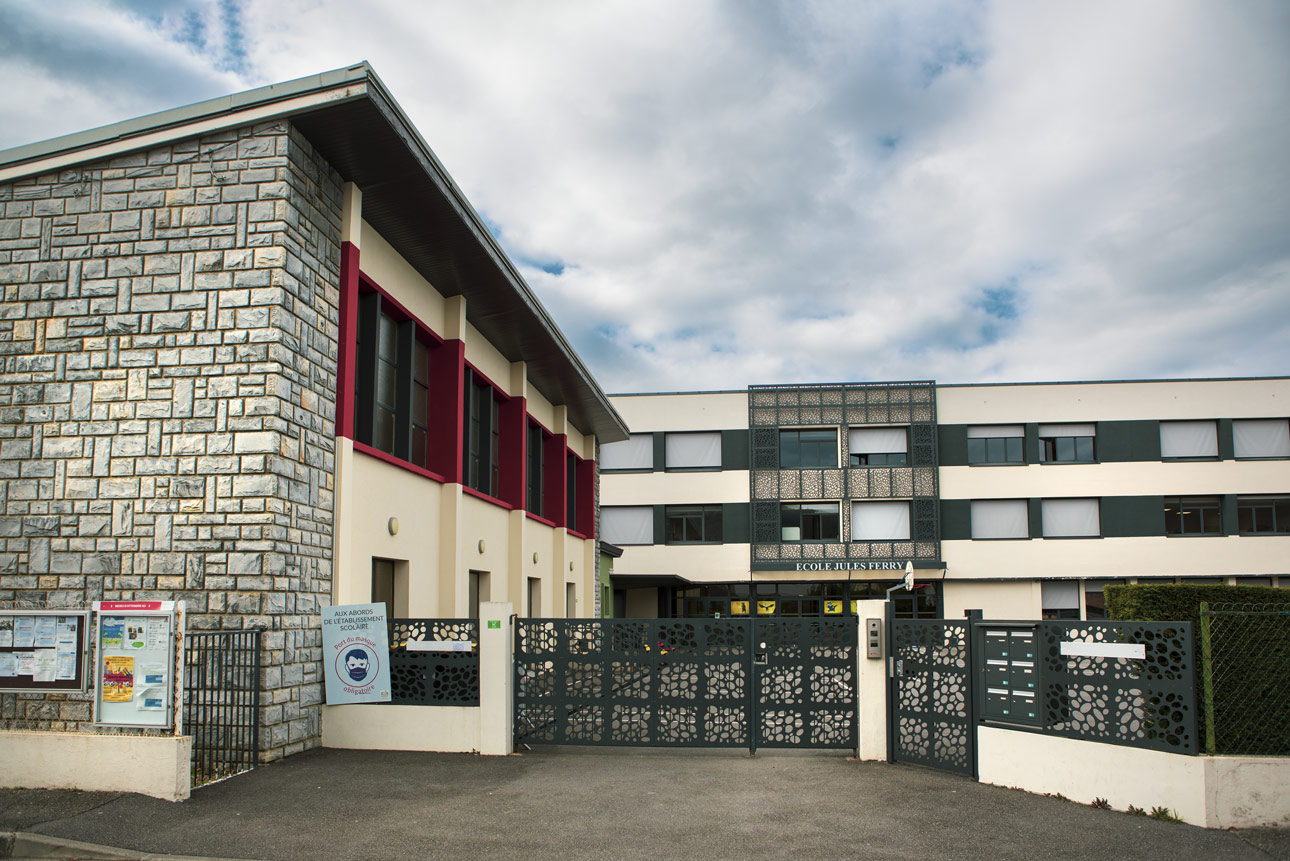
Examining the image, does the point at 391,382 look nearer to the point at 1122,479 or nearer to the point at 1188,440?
the point at 1122,479

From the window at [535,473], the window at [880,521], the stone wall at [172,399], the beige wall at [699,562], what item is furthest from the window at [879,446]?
the stone wall at [172,399]

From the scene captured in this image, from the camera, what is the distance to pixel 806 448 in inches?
1617

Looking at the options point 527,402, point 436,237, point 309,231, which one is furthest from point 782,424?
point 309,231

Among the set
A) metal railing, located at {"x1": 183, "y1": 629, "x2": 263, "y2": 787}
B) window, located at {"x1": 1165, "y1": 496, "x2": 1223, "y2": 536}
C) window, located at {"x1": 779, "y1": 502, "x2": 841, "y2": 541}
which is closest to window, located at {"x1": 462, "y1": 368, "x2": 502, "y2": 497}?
metal railing, located at {"x1": 183, "y1": 629, "x2": 263, "y2": 787}

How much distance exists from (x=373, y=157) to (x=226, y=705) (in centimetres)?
644

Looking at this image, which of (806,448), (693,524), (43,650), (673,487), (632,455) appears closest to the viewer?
(43,650)

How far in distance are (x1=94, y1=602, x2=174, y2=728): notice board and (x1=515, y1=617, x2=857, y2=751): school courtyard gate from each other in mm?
4504

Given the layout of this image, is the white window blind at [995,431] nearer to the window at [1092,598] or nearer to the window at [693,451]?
the window at [1092,598]

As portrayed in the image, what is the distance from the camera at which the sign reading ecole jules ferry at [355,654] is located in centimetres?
1160

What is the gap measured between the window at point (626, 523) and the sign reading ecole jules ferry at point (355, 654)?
97.6 feet

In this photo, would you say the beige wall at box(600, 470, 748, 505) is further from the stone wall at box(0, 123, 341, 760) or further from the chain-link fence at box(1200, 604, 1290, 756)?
the chain-link fence at box(1200, 604, 1290, 756)

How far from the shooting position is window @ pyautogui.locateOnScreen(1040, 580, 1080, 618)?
39.2 metres

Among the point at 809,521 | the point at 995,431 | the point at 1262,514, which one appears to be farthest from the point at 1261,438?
the point at 809,521

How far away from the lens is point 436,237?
47.9 feet
